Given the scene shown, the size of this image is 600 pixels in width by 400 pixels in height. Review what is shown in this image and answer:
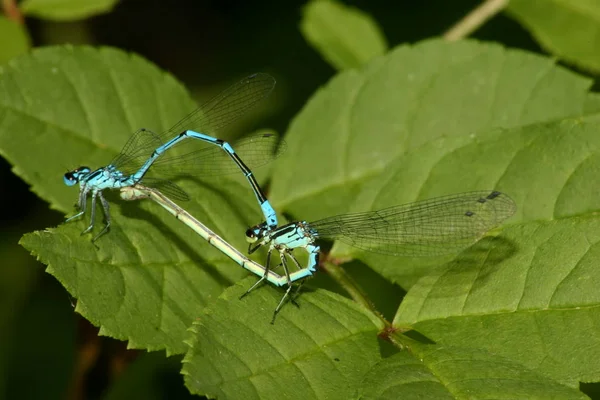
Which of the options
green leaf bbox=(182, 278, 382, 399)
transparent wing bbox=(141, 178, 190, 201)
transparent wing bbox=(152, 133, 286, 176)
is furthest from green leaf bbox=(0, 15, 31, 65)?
green leaf bbox=(182, 278, 382, 399)

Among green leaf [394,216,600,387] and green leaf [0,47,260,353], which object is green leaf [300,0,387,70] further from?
green leaf [394,216,600,387]

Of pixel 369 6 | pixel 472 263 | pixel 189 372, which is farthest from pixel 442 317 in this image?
pixel 369 6

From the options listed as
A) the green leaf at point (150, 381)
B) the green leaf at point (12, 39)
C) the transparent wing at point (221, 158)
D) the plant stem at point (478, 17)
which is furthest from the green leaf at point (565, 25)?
the green leaf at point (150, 381)

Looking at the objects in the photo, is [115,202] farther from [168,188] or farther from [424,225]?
[424,225]

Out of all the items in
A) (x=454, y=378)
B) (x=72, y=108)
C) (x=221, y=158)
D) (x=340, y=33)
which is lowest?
(x=454, y=378)

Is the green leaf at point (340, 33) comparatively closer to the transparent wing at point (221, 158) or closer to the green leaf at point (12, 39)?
the transparent wing at point (221, 158)

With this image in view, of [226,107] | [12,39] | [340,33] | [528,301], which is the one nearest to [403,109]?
[226,107]
